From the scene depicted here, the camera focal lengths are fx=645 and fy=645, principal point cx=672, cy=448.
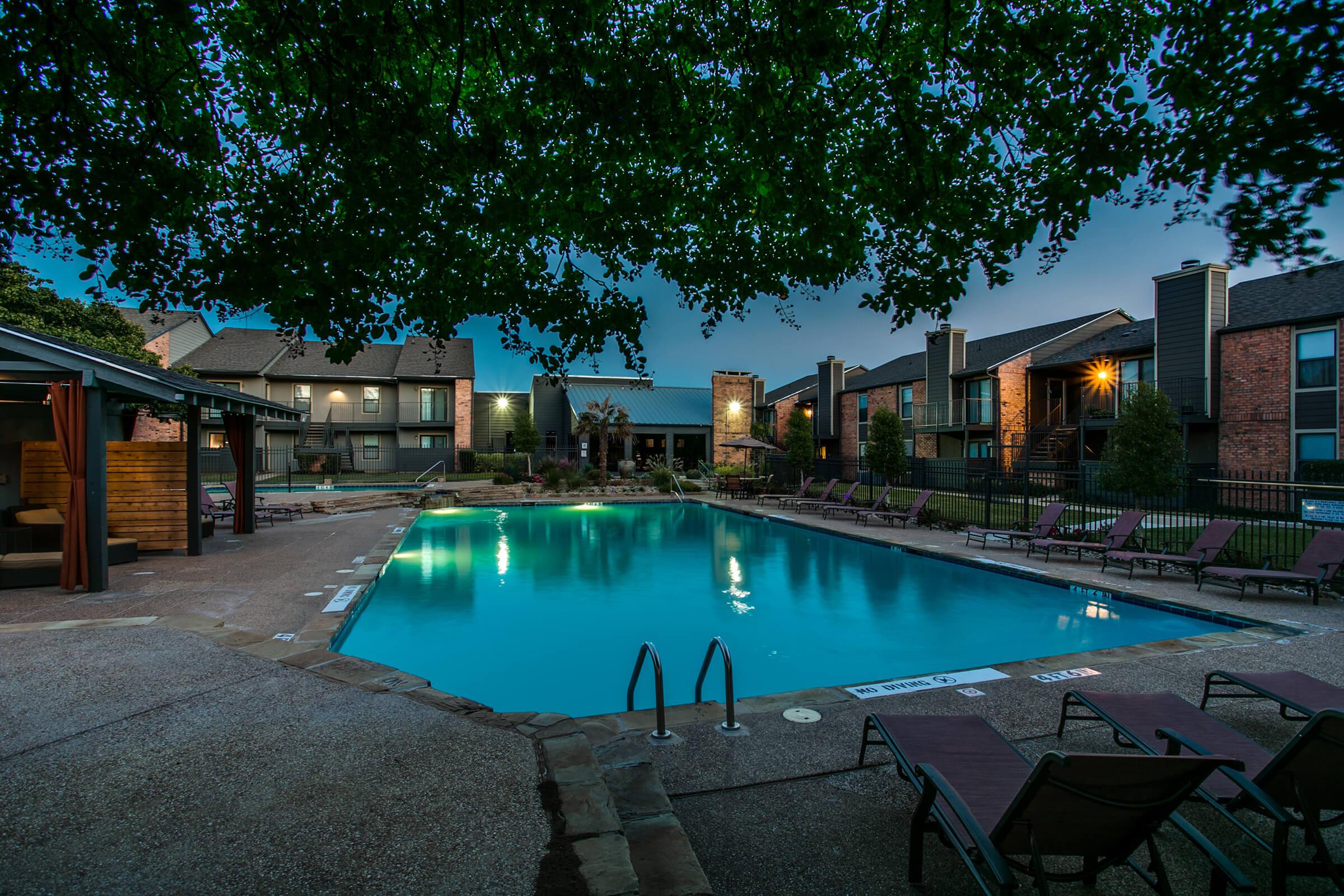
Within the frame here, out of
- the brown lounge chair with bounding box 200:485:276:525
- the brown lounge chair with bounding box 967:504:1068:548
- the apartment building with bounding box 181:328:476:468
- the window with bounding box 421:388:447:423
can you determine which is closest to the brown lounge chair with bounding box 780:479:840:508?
the brown lounge chair with bounding box 967:504:1068:548

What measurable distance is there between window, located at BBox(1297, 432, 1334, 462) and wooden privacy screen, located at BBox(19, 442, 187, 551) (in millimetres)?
24911

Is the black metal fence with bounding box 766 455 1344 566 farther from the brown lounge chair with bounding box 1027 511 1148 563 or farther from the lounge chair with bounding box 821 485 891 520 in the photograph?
the lounge chair with bounding box 821 485 891 520

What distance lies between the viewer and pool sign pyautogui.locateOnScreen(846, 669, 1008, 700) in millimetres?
4871

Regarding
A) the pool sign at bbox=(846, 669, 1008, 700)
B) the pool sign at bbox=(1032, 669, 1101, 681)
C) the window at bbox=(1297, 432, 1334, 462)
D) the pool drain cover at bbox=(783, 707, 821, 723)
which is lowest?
the pool sign at bbox=(846, 669, 1008, 700)

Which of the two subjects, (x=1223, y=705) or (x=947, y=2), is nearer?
(x=947, y=2)

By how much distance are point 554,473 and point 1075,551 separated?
59.8 feet

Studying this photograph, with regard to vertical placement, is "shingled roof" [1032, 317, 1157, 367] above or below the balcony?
above

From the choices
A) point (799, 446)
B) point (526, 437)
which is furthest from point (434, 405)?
point (799, 446)

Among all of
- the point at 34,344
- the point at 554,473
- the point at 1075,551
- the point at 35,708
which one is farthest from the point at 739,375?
the point at 35,708

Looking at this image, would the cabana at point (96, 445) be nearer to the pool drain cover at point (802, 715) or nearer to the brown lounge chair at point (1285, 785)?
the pool drain cover at point (802, 715)

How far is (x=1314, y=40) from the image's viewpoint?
2549mm

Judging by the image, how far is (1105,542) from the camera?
37.0 ft

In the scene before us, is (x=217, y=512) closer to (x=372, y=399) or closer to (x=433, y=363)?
(x=372, y=399)

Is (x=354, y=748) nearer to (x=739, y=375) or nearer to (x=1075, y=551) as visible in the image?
(x=1075, y=551)
